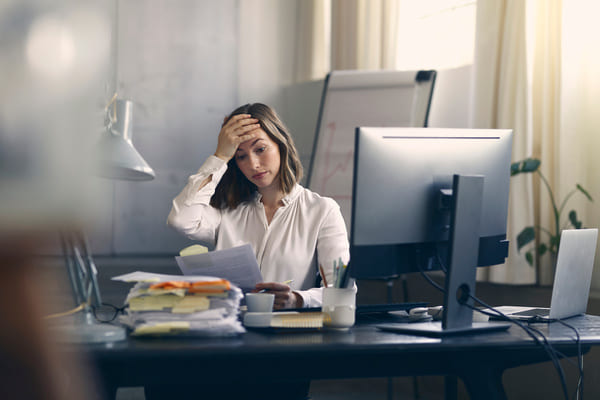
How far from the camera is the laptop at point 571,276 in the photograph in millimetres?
1461

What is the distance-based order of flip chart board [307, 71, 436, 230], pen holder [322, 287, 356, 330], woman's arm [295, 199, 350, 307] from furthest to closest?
flip chart board [307, 71, 436, 230], woman's arm [295, 199, 350, 307], pen holder [322, 287, 356, 330]

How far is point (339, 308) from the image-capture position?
131cm

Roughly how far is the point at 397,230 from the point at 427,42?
2.34 meters

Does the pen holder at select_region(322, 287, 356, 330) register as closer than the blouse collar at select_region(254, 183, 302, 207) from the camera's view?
Yes

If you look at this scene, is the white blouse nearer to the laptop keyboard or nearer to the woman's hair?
the woman's hair

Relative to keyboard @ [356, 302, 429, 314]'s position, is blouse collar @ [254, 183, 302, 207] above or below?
above

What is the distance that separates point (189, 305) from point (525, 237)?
1.63 metres

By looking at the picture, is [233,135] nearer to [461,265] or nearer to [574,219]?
[461,265]

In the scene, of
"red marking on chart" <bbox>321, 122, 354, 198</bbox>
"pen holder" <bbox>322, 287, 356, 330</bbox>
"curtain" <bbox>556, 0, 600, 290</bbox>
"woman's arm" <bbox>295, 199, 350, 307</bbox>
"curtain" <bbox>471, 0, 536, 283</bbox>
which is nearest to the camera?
"pen holder" <bbox>322, 287, 356, 330</bbox>

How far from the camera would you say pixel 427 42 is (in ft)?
11.1

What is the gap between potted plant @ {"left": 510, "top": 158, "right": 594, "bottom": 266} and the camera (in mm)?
2377

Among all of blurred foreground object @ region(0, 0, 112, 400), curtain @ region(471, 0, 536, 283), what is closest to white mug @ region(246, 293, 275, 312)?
blurred foreground object @ region(0, 0, 112, 400)

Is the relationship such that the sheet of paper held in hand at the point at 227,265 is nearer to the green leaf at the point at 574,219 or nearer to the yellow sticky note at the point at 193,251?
the yellow sticky note at the point at 193,251

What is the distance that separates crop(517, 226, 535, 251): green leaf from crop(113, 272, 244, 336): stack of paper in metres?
1.52
